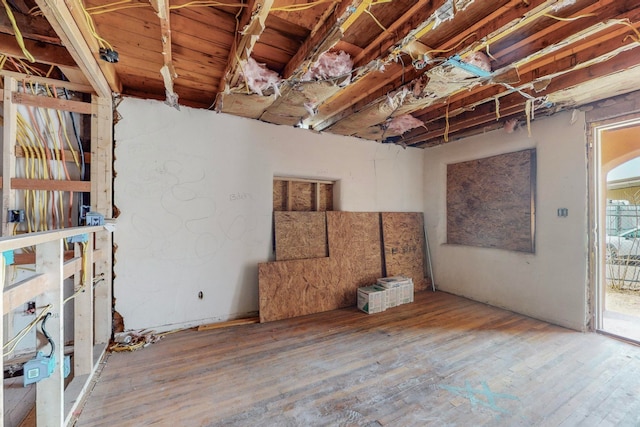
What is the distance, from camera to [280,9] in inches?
62.4

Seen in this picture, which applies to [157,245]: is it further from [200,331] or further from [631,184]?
[631,184]

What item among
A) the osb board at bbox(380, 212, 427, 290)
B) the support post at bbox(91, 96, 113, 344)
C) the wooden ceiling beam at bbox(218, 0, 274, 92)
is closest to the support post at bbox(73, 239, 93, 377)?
the support post at bbox(91, 96, 113, 344)

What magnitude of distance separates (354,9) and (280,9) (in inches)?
17.8

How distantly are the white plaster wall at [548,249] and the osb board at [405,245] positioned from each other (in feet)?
2.19

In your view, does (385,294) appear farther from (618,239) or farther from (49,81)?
(618,239)

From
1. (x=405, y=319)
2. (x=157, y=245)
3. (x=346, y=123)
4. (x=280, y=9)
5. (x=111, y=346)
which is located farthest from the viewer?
(x=346, y=123)

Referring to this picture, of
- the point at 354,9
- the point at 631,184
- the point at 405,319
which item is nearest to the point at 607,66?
the point at 354,9

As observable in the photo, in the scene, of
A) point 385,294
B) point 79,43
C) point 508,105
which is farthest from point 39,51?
point 508,105

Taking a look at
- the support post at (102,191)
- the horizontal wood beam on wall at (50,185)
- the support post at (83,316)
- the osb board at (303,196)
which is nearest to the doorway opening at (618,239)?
the osb board at (303,196)

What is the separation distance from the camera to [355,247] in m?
3.85

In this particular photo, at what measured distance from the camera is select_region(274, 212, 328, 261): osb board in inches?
133

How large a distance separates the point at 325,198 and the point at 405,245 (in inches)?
61.1

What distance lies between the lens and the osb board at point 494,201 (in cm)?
343

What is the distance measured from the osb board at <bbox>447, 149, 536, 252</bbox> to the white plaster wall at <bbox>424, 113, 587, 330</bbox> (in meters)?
0.12
